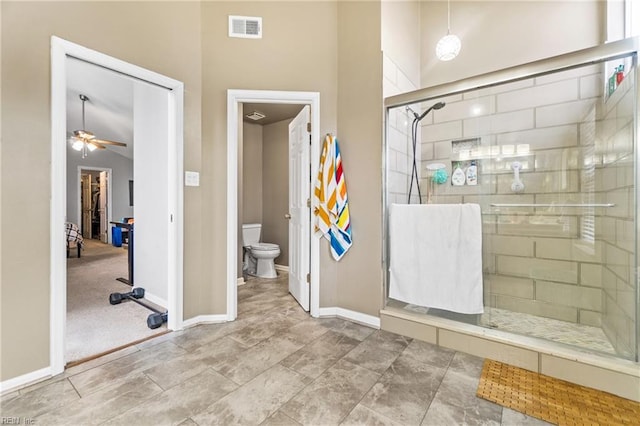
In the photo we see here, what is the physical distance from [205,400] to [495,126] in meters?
2.91

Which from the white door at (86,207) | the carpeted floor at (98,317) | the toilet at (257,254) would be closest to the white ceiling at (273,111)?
the toilet at (257,254)

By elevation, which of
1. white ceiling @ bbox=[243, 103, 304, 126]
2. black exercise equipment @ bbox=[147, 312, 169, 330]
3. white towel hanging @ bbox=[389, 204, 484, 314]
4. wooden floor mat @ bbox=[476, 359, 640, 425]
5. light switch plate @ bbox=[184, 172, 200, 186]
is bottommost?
wooden floor mat @ bbox=[476, 359, 640, 425]

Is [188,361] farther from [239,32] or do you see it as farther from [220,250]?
[239,32]

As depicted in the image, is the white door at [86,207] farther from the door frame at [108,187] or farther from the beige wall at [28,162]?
the beige wall at [28,162]

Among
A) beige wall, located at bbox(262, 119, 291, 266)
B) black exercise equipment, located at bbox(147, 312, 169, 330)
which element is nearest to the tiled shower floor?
black exercise equipment, located at bbox(147, 312, 169, 330)

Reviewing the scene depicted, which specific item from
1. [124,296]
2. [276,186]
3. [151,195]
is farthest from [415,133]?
[124,296]

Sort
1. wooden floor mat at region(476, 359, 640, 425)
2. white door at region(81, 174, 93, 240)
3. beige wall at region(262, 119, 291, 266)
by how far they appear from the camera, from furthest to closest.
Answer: white door at region(81, 174, 93, 240) < beige wall at region(262, 119, 291, 266) < wooden floor mat at region(476, 359, 640, 425)

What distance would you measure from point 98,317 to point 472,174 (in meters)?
3.58

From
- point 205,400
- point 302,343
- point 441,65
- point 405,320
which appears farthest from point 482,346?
point 441,65

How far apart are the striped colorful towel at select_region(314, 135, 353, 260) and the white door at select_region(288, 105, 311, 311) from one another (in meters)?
0.21

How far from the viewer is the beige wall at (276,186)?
4477mm

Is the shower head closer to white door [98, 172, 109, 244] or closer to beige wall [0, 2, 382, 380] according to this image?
beige wall [0, 2, 382, 380]

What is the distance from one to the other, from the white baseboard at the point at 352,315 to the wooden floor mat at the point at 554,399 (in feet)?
2.84

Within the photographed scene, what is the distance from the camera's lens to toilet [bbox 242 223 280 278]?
155 inches
